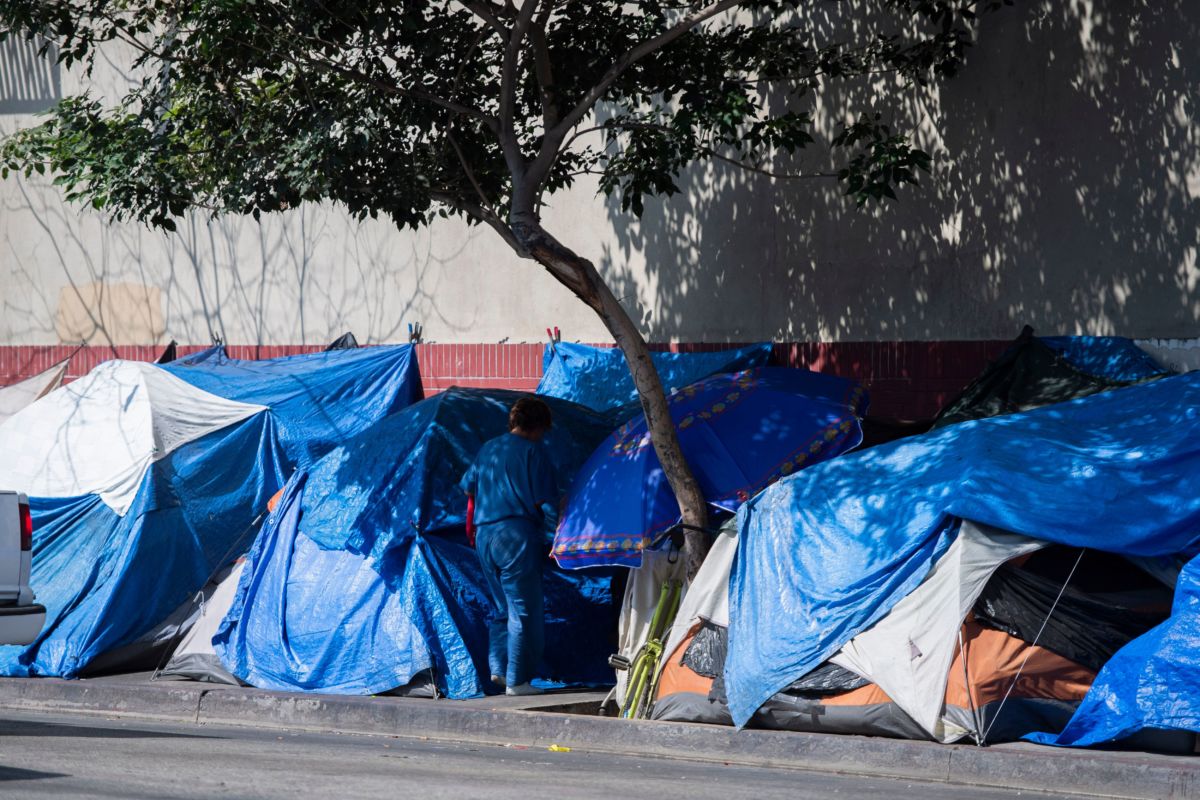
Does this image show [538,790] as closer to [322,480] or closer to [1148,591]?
[1148,591]

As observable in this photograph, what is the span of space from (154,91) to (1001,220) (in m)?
6.04

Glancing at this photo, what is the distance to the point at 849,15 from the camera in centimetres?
1268

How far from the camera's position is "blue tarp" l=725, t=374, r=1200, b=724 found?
852 cm

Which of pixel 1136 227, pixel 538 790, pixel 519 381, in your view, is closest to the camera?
pixel 538 790

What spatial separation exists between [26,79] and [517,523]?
1052 cm

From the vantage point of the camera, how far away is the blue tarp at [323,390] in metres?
12.9

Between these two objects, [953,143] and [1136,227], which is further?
[953,143]

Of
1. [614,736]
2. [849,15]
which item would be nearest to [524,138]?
[849,15]

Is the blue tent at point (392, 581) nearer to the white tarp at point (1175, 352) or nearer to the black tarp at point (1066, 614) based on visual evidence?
the black tarp at point (1066, 614)

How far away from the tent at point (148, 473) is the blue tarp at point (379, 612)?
97 centimetres

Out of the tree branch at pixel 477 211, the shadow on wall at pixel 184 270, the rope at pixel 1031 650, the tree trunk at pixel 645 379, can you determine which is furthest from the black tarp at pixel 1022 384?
the shadow on wall at pixel 184 270

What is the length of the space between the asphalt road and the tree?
1.90m

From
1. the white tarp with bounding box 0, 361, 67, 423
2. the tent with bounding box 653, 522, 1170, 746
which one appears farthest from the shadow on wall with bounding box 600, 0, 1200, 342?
the white tarp with bounding box 0, 361, 67, 423

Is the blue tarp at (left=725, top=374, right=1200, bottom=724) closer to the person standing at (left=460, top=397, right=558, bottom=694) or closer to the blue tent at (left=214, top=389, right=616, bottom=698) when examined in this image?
the person standing at (left=460, top=397, right=558, bottom=694)
